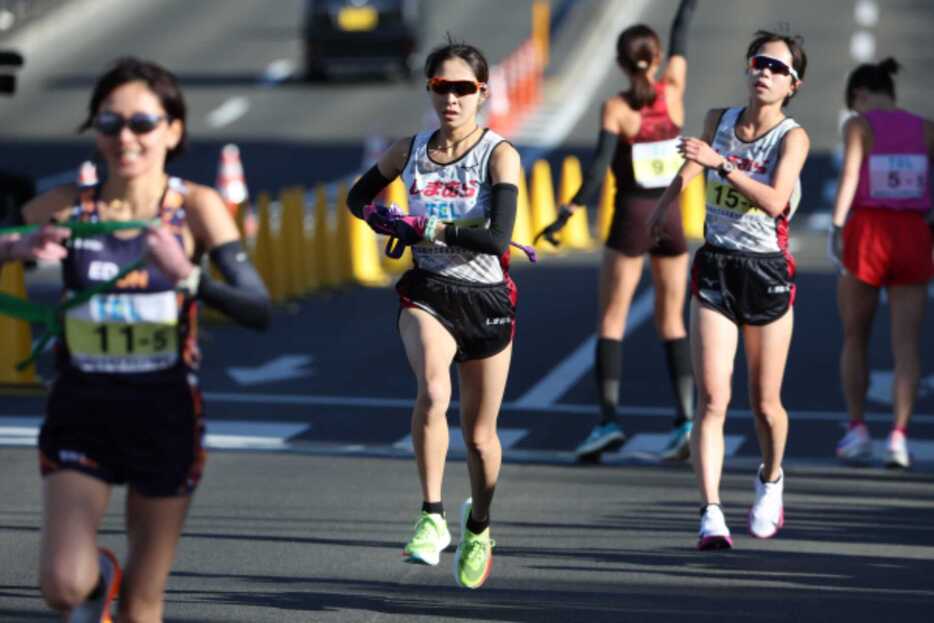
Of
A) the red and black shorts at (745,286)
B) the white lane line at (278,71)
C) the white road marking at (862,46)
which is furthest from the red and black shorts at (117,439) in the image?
the white road marking at (862,46)

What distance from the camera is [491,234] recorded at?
7.75 meters

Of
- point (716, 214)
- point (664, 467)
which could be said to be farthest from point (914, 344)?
point (716, 214)

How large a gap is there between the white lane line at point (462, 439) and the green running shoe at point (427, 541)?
377 cm

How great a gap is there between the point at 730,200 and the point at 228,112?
34.8 meters

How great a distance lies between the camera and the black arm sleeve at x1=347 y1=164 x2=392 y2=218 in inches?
325

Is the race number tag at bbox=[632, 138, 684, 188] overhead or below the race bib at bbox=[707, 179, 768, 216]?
below

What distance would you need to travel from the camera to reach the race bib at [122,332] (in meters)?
5.83

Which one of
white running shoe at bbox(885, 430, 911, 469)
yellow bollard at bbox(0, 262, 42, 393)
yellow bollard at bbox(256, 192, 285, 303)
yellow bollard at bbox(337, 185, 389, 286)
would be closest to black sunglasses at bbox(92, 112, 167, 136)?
white running shoe at bbox(885, 430, 911, 469)

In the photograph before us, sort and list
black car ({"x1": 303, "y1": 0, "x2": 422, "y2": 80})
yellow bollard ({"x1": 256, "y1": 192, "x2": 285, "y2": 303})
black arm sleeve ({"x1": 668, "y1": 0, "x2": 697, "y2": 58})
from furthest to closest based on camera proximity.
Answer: black car ({"x1": 303, "y1": 0, "x2": 422, "y2": 80}), yellow bollard ({"x1": 256, "y1": 192, "x2": 285, "y2": 303}), black arm sleeve ({"x1": 668, "y1": 0, "x2": 697, "y2": 58})

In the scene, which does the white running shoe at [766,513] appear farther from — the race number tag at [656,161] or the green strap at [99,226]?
the green strap at [99,226]

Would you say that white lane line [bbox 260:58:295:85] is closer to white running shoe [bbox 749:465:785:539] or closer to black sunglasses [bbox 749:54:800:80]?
white running shoe [bbox 749:465:785:539]

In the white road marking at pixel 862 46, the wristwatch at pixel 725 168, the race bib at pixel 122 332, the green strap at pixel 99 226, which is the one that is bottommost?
the white road marking at pixel 862 46

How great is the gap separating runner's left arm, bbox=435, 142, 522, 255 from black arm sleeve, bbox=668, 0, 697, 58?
3.55 meters

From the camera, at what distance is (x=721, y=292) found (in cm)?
902
